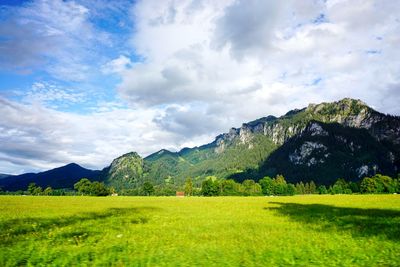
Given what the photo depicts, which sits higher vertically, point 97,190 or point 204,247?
point 97,190

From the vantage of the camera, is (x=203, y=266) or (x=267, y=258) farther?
(x=267, y=258)

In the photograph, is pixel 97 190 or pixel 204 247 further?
pixel 97 190

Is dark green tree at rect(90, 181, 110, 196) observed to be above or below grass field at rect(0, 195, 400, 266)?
above

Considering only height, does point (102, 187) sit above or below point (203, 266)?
above

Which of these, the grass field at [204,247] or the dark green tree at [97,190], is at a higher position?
the dark green tree at [97,190]

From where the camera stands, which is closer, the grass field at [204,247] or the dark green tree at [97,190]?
the grass field at [204,247]

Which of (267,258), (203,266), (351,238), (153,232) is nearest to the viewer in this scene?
(203,266)

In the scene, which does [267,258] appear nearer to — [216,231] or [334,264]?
[334,264]

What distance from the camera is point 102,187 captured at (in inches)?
7707

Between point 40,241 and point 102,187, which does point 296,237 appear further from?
point 102,187

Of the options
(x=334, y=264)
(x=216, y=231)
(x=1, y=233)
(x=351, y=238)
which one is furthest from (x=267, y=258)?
(x=1, y=233)

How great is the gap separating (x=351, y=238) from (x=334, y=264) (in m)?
6.96

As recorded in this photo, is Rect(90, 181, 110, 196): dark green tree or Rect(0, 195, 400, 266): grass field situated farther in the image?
Rect(90, 181, 110, 196): dark green tree

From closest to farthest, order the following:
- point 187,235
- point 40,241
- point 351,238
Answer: point 40,241 → point 351,238 → point 187,235
